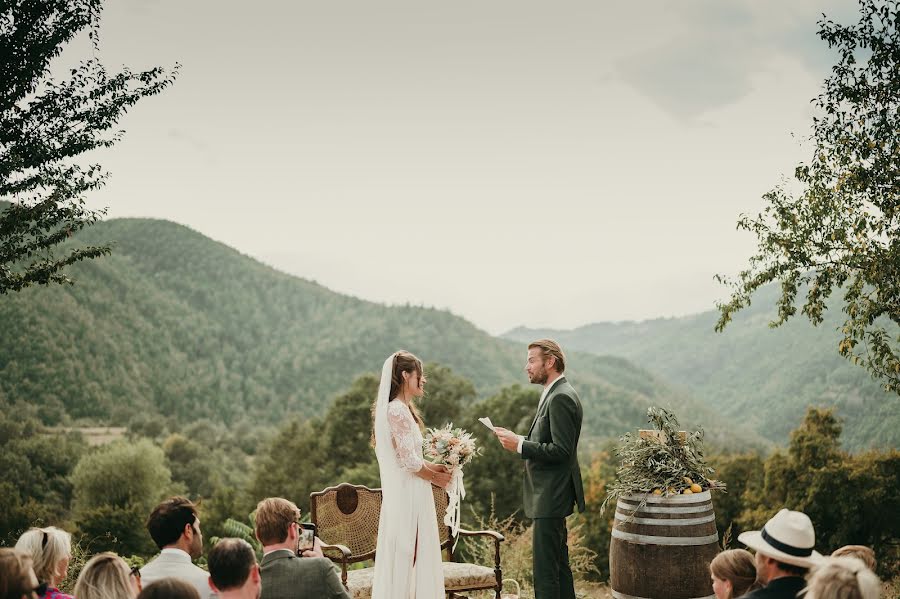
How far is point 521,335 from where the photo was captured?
66.0 meters

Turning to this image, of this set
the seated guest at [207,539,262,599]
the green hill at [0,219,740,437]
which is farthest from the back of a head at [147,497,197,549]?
the green hill at [0,219,740,437]

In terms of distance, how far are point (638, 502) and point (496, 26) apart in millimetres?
13443

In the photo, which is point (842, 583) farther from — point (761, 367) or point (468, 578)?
point (761, 367)

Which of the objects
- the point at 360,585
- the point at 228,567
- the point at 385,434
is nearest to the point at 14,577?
the point at 228,567

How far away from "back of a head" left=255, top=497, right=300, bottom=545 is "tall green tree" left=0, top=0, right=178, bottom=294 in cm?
488

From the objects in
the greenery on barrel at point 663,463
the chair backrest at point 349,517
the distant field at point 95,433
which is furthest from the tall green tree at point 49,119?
the distant field at point 95,433

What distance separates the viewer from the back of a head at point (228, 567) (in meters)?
2.99

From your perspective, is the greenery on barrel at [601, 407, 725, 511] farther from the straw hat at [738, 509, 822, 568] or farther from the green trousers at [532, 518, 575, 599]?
the straw hat at [738, 509, 822, 568]

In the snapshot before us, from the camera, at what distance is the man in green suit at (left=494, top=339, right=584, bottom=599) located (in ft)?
16.5

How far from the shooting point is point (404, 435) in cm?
482

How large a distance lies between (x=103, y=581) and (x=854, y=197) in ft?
23.9

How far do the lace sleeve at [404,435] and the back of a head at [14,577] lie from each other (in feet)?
7.90

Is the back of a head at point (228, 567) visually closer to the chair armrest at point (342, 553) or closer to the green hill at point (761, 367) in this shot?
the chair armrest at point (342, 553)

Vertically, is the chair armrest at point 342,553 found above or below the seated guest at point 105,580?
below
